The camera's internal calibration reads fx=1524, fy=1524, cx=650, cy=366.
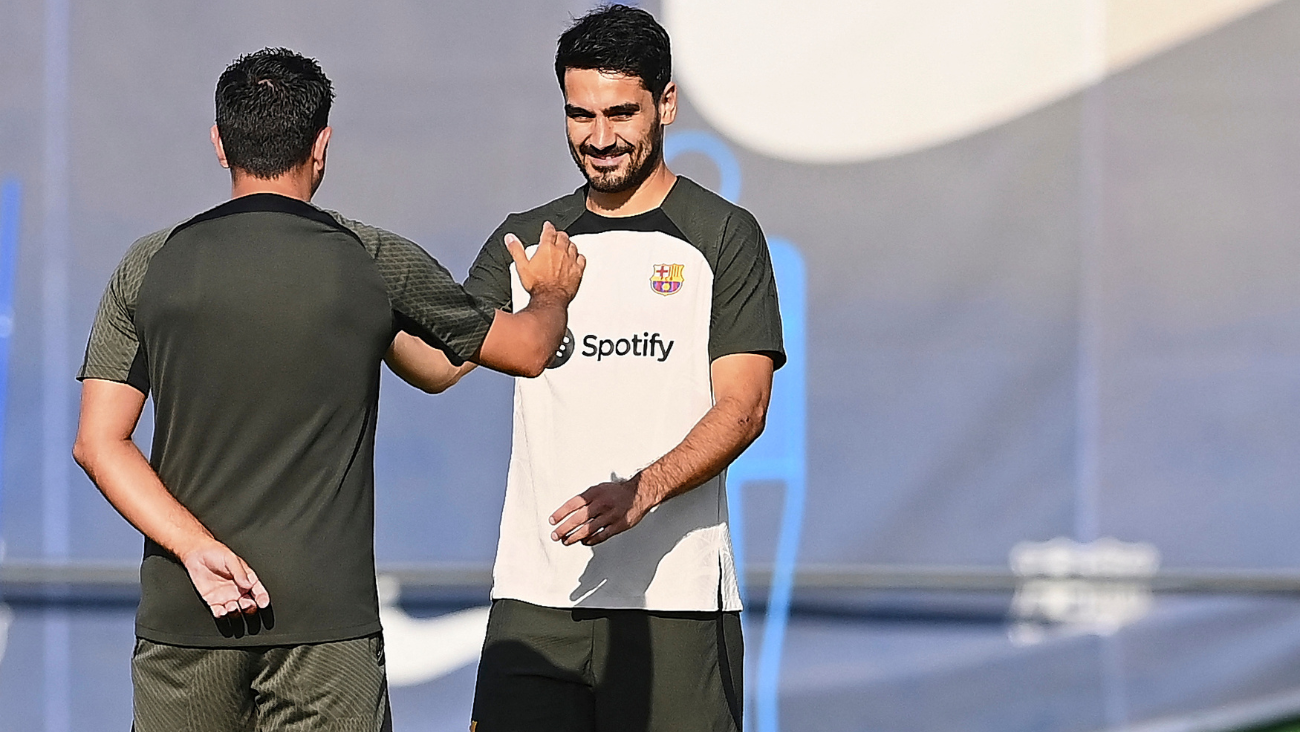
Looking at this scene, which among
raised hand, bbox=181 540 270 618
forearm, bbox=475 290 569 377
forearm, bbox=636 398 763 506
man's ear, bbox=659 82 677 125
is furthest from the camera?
man's ear, bbox=659 82 677 125

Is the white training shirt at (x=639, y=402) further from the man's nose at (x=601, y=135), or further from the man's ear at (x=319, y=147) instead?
the man's ear at (x=319, y=147)

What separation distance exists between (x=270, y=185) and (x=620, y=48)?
0.65 m

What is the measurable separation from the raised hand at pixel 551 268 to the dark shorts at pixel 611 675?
50 centimetres

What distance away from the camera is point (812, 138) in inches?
135

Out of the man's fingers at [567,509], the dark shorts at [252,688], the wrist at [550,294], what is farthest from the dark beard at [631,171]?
the dark shorts at [252,688]

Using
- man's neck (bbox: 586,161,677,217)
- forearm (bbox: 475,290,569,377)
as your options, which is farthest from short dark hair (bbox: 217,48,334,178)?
man's neck (bbox: 586,161,677,217)

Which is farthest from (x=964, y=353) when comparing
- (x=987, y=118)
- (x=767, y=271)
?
(x=767, y=271)

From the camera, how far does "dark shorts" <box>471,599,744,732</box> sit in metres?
2.37

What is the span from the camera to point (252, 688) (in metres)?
2.03

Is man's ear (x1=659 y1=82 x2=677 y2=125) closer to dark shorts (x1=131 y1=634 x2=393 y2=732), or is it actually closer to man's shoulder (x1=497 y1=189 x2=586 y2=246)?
man's shoulder (x1=497 y1=189 x2=586 y2=246)

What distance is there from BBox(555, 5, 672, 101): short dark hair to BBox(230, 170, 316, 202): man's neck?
56cm

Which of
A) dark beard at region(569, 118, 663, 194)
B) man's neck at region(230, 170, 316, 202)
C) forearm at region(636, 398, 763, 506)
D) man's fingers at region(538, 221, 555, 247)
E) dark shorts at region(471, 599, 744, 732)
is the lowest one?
dark shorts at region(471, 599, 744, 732)

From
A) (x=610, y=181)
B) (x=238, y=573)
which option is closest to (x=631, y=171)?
(x=610, y=181)

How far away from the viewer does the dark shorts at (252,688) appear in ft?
6.51
